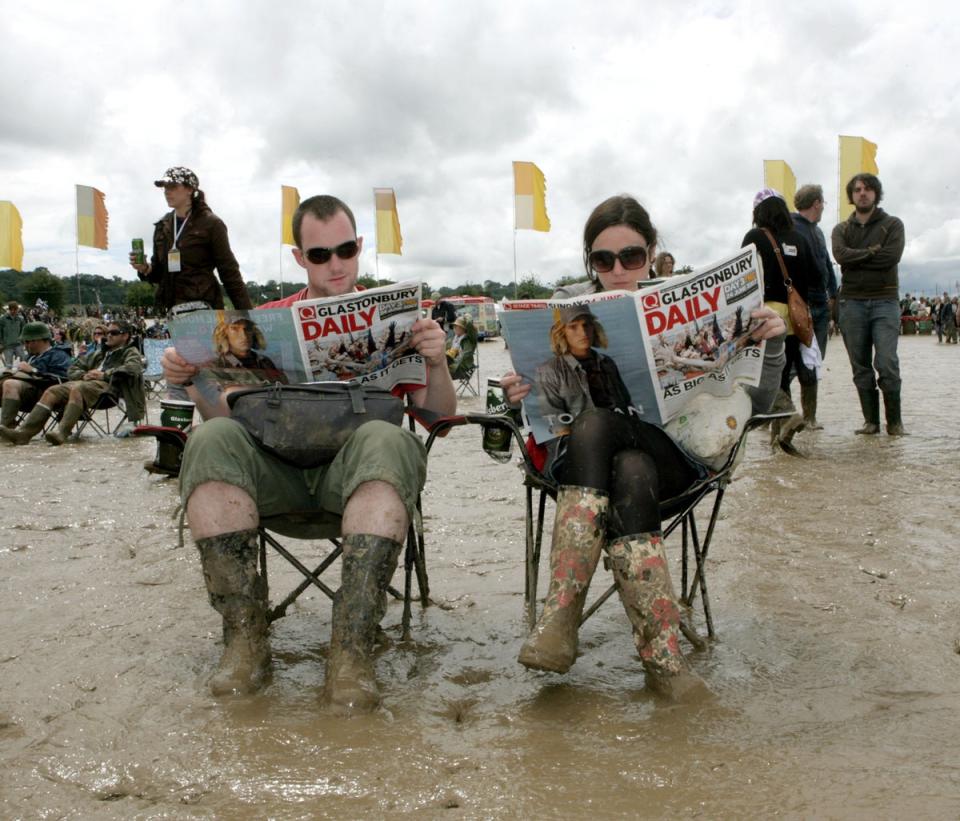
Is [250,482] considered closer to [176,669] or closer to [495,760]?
[176,669]

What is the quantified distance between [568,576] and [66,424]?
273 inches

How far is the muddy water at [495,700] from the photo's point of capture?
1741 millimetres

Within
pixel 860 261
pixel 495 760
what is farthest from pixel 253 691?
pixel 860 261

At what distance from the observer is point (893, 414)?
6543 millimetres

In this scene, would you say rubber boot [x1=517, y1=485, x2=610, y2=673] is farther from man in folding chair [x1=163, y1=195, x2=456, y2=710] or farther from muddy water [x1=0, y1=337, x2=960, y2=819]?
man in folding chair [x1=163, y1=195, x2=456, y2=710]

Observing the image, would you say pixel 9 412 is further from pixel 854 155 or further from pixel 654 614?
pixel 854 155

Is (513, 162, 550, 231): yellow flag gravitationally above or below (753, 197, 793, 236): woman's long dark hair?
above

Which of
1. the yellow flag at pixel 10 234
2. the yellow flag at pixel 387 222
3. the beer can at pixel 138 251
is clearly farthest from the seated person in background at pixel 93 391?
the yellow flag at pixel 387 222

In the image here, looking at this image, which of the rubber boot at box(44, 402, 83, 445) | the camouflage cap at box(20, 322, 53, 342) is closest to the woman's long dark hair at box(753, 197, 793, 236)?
the rubber boot at box(44, 402, 83, 445)

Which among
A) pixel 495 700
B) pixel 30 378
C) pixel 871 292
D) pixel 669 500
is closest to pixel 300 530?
pixel 495 700

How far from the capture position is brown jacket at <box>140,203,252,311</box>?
5.52 metres

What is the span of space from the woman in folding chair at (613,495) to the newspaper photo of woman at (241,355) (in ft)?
2.32

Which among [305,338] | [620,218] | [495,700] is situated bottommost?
[495,700]

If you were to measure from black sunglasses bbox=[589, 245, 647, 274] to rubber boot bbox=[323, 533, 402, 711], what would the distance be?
108cm
